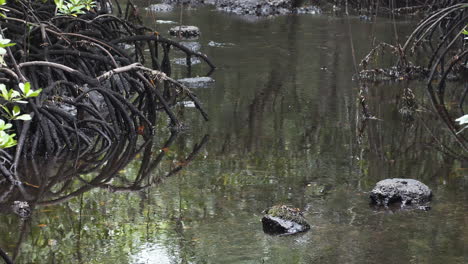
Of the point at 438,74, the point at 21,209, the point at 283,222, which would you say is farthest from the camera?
the point at 438,74

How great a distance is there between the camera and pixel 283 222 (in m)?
4.77

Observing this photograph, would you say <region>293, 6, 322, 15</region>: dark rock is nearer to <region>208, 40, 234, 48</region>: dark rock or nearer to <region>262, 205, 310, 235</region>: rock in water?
<region>208, 40, 234, 48</region>: dark rock

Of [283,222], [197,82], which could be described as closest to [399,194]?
[283,222]

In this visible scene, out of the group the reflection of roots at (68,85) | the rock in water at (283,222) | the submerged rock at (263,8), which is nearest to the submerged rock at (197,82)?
the reflection of roots at (68,85)

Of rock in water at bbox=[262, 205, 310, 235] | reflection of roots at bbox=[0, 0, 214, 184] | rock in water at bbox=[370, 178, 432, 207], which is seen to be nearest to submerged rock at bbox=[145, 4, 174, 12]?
reflection of roots at bbox=[0, 0, 214, 184]

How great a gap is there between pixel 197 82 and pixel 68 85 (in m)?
2.84

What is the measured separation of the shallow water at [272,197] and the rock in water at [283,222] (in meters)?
0.07

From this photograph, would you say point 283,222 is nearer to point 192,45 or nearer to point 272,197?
point 272,197

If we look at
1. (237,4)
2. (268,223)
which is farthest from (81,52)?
(237,4)

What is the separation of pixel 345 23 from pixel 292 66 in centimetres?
472

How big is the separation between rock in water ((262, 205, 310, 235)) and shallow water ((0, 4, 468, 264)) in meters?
0.07

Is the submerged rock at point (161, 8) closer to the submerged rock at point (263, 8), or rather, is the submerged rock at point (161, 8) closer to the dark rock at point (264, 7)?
the dark rock at point (264, 7)

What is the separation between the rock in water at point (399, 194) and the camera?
529 centimetres

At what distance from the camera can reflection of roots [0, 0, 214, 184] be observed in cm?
627
